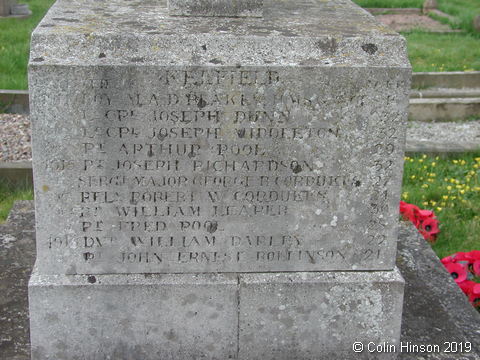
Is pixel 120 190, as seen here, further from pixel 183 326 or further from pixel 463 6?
pixel 463 6

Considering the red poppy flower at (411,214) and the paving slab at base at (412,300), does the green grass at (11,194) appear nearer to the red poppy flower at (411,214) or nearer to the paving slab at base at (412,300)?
the paving slab at base at (412,300)

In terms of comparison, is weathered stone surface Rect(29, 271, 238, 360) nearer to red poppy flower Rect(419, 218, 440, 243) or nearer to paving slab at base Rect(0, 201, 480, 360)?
paving slab at base Rect(0, 201, 480, 360)

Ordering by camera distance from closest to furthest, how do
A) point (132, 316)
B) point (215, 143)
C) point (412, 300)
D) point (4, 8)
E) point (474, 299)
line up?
point (215, 143)
point (132, 316)
point (412, 300)
point (474, 299)
point (4, 8)

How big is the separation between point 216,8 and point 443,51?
840 cm

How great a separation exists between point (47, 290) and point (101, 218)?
1.36 feet

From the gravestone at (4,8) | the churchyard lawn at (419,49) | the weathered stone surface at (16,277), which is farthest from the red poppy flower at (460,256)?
the gravestone at (4,8)

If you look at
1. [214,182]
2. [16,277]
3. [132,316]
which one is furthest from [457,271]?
[16,277]

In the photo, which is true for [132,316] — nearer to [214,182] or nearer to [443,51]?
[214,182]

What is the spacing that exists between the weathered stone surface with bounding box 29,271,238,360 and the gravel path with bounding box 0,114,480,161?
3610 mm

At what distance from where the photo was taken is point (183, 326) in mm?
3410

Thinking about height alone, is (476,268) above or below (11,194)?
above

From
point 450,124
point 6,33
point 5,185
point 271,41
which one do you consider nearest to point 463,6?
point 450,124

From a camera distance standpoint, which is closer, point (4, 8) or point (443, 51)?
point (443, 51)

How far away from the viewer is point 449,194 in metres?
5.85
